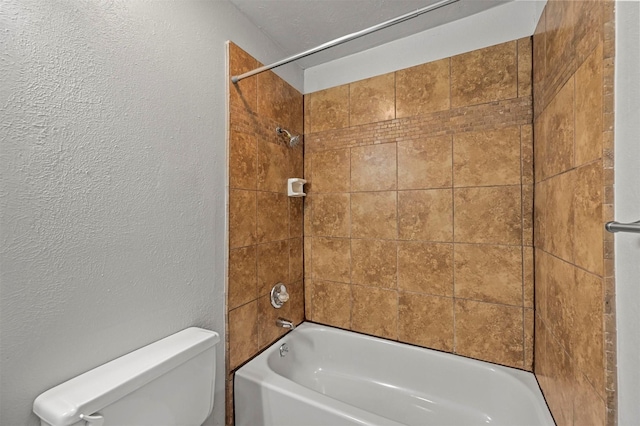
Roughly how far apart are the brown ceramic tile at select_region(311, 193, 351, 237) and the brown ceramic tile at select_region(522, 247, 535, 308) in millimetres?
974

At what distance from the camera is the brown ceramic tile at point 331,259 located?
6.00ft

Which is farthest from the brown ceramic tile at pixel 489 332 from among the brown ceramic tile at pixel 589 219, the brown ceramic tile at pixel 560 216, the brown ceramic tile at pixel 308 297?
the brown ceramic tile at pixel 308 297

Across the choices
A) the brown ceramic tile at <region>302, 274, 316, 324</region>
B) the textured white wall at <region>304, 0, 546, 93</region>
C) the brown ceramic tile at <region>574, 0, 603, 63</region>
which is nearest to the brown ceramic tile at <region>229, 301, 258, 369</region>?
the brown ceramic tile at <region>302, 274, 316, 324</region>

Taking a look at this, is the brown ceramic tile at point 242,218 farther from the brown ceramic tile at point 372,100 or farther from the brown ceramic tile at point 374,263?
the brown ceramic tile at point 372,100

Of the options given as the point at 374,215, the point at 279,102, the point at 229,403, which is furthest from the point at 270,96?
the point at 229,403

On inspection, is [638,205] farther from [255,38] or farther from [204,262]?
[255,38]

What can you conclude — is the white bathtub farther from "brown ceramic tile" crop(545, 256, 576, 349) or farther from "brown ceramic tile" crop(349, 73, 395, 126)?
"brown ceramic tile" crop(349, 73, 395, 126)

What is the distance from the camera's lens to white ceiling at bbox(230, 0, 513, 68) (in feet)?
4.52

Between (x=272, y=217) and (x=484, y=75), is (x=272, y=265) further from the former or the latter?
(x=484, y=75)

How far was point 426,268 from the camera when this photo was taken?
1.58 metres

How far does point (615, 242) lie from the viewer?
0.68m

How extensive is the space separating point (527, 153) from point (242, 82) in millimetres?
1522

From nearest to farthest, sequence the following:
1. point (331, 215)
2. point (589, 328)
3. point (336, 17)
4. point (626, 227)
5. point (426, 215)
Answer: point (626, 227)
point (589, 328)
point (336, 17)
point (426, 215)
point (331, 215)

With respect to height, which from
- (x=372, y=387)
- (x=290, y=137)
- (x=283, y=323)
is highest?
(x=290, y=137)
